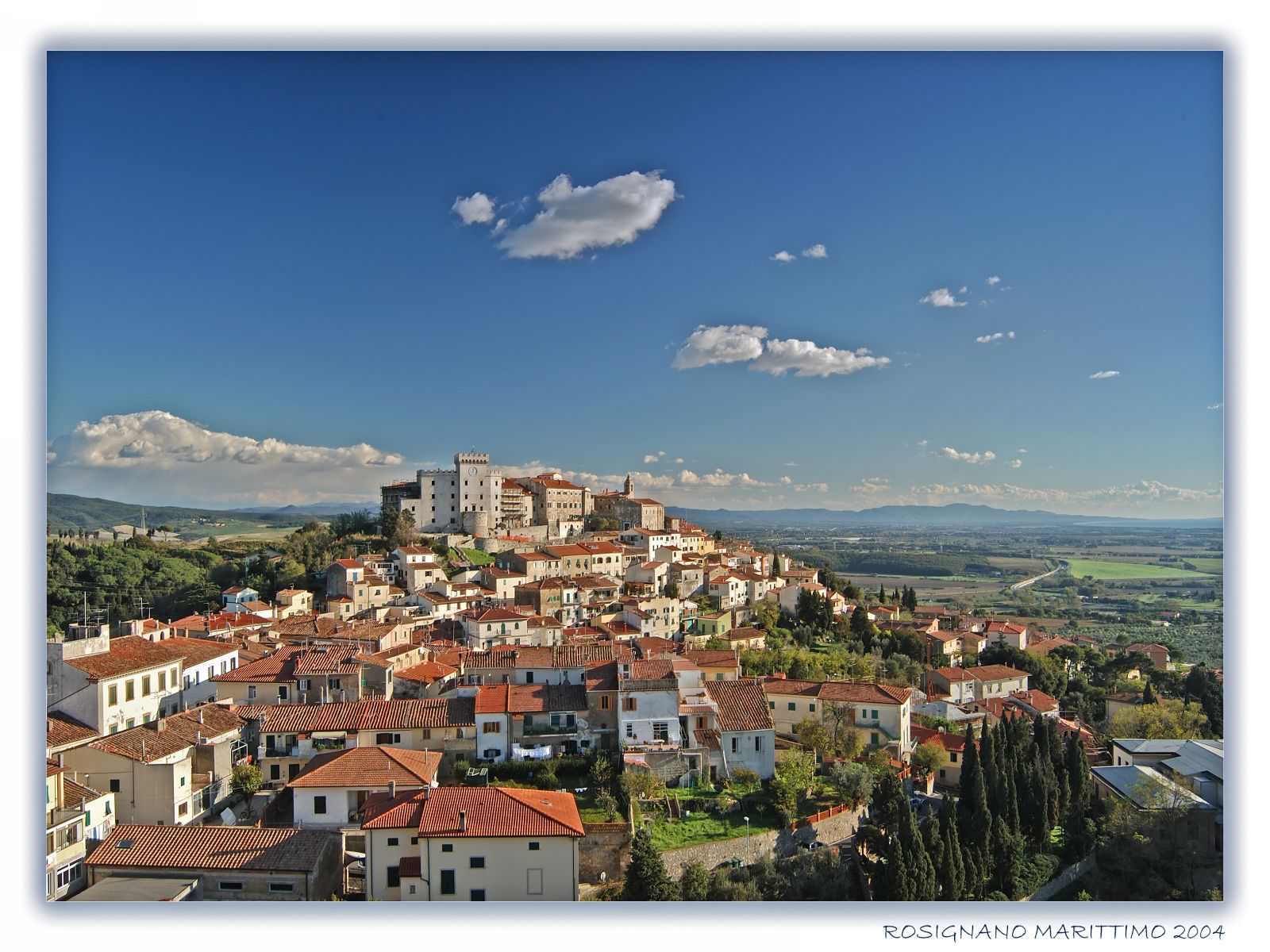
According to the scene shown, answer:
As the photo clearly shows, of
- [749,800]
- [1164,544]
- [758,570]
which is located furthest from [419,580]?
[1164,544]

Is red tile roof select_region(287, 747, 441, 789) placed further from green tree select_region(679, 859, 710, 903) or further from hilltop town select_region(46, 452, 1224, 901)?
green tree select_region(679, 859, 710, 903)

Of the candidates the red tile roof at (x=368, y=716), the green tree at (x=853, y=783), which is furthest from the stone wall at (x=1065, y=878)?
the red tile roof at (x=368, y=716)

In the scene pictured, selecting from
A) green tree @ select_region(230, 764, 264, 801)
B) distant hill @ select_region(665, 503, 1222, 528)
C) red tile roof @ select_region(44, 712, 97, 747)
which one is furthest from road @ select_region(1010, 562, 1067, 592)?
red tile roof @ select_region(44, 712, 97, 747)

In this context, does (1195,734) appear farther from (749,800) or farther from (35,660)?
(35,660)

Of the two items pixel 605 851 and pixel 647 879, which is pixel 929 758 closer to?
pixel 605 851

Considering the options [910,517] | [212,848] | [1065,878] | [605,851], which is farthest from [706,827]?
[910,517]

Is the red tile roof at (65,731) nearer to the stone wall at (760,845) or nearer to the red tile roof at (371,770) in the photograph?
the red tile roof at (371,770)

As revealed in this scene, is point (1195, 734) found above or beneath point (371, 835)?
beneath
